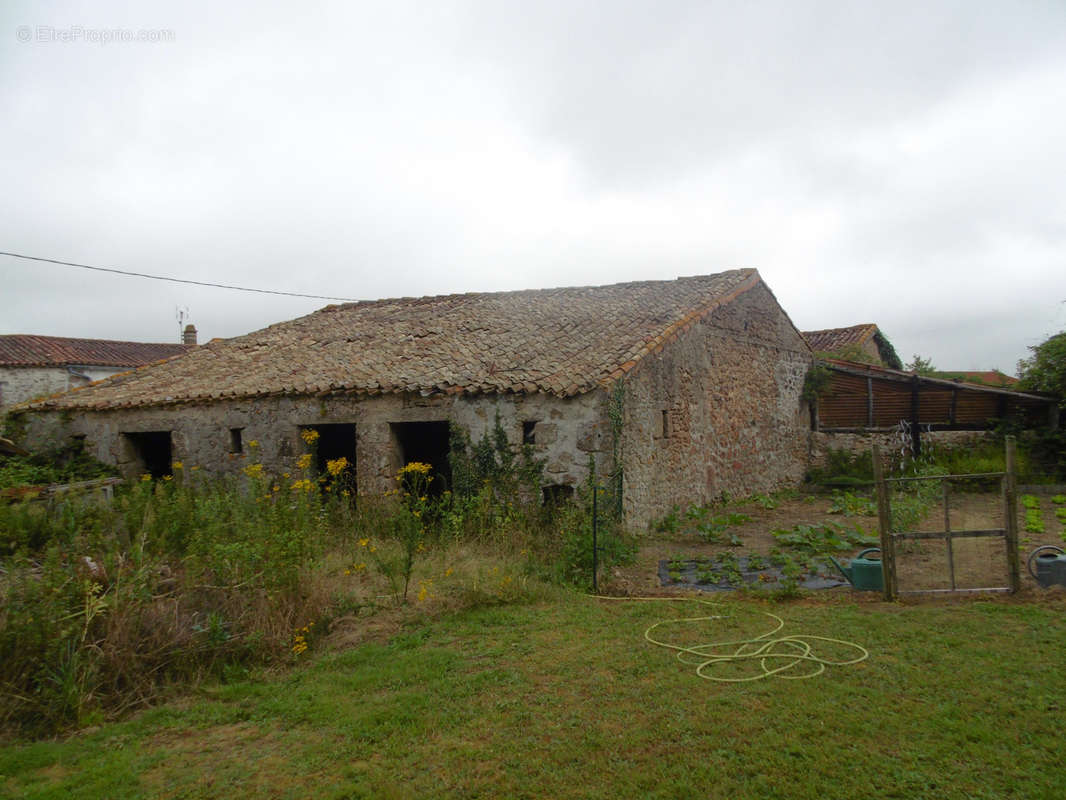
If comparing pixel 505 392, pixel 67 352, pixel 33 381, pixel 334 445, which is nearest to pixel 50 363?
pixel 33 381

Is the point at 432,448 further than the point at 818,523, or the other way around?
the point at 432,448

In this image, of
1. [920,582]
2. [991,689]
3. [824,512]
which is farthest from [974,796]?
[824,512]

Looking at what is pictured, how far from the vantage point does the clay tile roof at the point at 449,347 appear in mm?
10227

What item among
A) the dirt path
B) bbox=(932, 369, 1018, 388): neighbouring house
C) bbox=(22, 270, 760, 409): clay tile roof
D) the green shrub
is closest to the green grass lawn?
the dirt path

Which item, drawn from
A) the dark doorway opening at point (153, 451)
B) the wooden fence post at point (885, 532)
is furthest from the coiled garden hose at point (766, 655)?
the dark doorway opening at point (153, 451)

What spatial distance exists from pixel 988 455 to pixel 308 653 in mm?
14979

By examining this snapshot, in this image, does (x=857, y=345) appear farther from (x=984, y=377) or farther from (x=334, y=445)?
(x=334, y=445)

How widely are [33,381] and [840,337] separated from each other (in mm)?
30964

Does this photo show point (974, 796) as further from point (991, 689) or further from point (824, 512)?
point (824, 512)

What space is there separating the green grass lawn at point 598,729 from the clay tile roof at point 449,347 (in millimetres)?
4837

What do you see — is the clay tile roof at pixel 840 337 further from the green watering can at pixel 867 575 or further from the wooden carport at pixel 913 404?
the green watering can at pixel 867 575

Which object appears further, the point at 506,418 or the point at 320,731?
the point at 506,418

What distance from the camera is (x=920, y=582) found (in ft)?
23.4

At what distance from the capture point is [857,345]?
20.1 metres
